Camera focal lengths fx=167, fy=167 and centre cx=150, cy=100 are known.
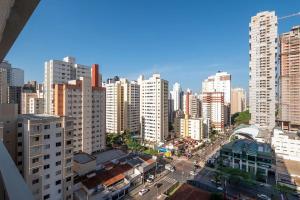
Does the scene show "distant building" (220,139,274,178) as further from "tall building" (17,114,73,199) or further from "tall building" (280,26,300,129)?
"tall building" (17,114,73,199)

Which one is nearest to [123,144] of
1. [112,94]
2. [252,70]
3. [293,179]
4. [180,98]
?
[112,94]

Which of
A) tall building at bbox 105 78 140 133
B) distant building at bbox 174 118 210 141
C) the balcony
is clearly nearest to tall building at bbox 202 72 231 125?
distant building at bbox 174 118 210 141

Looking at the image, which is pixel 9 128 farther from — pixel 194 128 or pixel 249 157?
pixel 194 128

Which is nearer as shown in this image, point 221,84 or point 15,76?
point 15,76

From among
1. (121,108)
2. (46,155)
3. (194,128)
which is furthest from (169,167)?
(121,108)

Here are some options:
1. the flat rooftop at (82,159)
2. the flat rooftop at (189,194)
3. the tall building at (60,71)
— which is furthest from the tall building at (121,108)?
the flat rooftop at (189,194)

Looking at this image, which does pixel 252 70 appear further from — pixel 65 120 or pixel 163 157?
pixel 65 120
